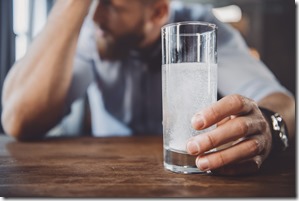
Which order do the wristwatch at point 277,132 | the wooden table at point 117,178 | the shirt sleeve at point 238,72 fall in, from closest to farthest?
the wooden table at point 117,178 < the wristwatch at point 277,132 < the shirt sleeve at point 238,72

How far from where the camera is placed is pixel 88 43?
185cm

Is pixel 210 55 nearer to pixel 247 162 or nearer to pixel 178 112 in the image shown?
pixel 178 112

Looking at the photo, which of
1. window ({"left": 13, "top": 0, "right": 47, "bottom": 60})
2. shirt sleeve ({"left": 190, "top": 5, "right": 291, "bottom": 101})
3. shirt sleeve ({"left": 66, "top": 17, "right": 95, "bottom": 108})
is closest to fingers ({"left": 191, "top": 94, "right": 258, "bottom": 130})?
shirt sleeve ({"left": 190, "top": 5, "right": 291, "bottom": 101})

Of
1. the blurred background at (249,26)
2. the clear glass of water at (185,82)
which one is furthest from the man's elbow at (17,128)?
the clear glass of water at (185,82)

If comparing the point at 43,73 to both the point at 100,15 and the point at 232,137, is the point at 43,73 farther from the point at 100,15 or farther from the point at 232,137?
the point at 232,137

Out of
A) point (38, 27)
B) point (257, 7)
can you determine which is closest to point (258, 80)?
point (38, 27)

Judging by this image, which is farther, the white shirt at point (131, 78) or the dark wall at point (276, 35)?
the dark wall at point (276, 35)

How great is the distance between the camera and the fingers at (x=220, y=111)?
0.70 meters

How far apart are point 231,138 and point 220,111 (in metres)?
0.08

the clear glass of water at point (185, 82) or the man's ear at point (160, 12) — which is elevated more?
the man's ear at point (160, 12)

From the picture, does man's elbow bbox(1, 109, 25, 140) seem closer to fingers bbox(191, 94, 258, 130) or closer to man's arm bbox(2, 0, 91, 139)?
man's arm bbox(2, 0, 91, 139)

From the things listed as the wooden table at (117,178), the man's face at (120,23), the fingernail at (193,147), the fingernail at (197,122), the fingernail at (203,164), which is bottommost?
the wooden table at (117,178)

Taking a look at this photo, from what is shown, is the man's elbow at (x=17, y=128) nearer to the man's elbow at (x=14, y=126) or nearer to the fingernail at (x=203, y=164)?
the man's elbow at (x=14, y=126)

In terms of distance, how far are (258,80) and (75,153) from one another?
41.2 inches
